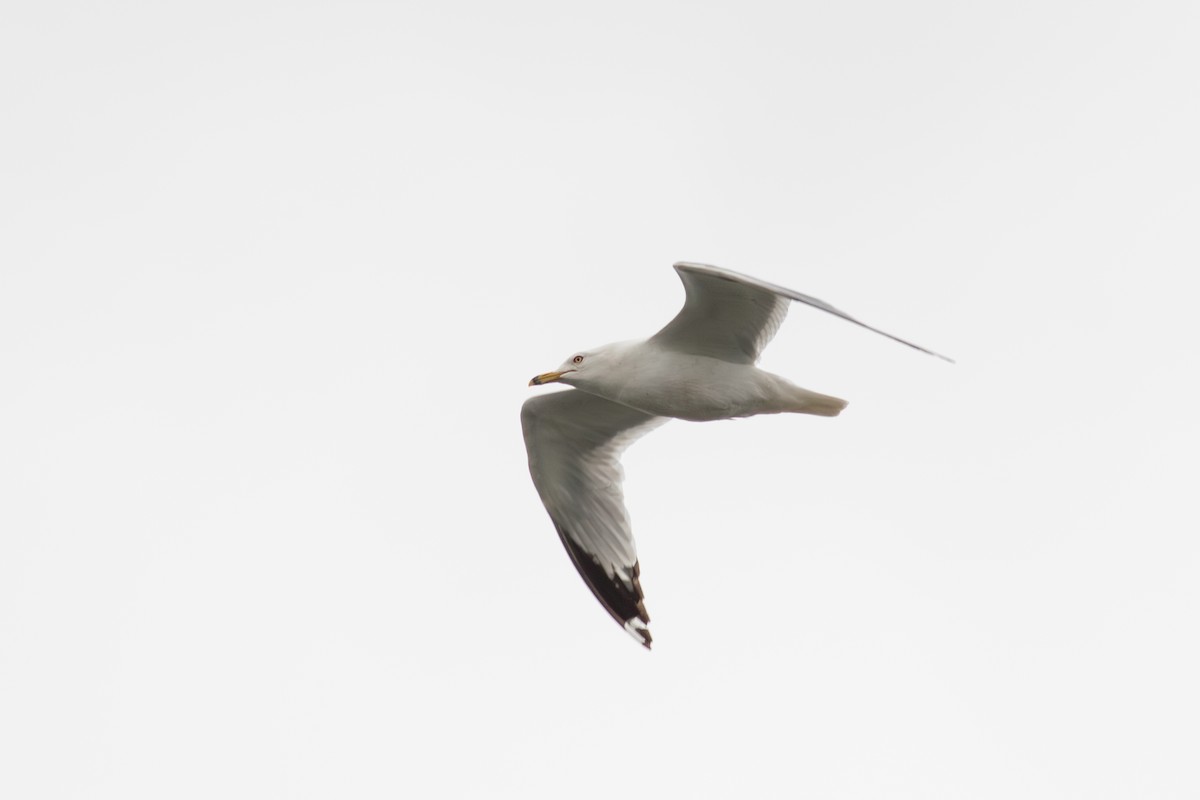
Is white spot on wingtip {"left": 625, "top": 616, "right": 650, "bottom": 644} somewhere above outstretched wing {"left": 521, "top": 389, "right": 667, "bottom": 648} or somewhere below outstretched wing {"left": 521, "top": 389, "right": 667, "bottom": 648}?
below

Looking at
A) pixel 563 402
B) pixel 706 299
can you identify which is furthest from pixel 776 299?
pixel 563 402

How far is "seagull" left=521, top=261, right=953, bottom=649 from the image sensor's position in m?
8.70

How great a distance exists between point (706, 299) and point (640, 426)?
6.41ft

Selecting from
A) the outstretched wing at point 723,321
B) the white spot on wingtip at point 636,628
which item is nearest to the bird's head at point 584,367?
the outstretched wing at point 723,321

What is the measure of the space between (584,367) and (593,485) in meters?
1.51

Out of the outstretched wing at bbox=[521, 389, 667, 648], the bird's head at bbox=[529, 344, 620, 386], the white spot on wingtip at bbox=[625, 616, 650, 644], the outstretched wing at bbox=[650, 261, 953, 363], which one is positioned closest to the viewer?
the outstretched wing at bbox=[650, 261, 953, 363]

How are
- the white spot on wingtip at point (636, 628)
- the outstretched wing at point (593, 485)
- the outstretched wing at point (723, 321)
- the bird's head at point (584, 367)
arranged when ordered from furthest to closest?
the white spot on wingtip at point (636, 628) → the outstretched wing at point (593, 485) → the bird's head at point (584, 367) → the outstretched wing at point (723, 321)

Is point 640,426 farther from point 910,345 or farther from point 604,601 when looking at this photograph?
point 910,345

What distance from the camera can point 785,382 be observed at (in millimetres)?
8922

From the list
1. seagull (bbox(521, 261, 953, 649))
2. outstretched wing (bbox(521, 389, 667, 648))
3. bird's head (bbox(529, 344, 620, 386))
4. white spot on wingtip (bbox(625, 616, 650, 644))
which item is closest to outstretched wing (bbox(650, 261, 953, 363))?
seagull (bbox(521, 261, 953, 649))

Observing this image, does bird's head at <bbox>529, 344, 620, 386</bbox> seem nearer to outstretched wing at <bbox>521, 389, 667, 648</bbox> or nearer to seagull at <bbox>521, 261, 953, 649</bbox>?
seagull at <bbox>521, 261, 953, 649</bbox>

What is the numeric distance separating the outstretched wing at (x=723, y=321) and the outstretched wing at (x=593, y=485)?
126 centimetres

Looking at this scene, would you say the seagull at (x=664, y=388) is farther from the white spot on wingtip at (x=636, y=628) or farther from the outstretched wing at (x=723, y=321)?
the white spot on wingtip at (x=636, y=628)

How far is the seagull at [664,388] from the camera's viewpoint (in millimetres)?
8703
